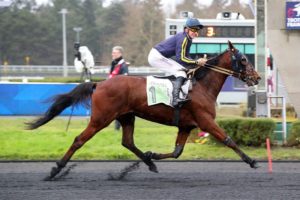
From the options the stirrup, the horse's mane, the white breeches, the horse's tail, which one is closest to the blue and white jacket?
the white breeches

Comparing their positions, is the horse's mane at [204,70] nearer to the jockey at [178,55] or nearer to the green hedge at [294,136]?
the jockey at [178,55]

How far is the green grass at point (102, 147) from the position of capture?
38.4ft

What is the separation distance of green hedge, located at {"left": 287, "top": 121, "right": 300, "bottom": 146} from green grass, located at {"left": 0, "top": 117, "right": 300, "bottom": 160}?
0.21 m

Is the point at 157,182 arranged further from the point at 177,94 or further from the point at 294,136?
the point at 294,136

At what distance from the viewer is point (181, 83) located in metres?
9.13

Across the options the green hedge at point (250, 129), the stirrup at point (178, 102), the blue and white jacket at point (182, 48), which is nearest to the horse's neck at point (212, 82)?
the blue and white jacket at point (182, 48)

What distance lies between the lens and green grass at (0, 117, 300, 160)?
11.7 metres

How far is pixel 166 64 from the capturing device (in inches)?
375

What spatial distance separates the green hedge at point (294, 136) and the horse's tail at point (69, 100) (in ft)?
15.2

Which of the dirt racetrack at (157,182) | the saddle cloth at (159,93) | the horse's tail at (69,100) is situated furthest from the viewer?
the horse's tail at (69,100)

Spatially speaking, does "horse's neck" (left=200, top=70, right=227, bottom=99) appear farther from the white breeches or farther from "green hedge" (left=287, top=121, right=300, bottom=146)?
"green hedge" (left=287, top=121, right=300, bottom=146)

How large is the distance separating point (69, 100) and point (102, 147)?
3044mm

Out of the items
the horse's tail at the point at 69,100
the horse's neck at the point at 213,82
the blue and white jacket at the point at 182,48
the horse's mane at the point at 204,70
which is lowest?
the horse's tail at the point at 69,100

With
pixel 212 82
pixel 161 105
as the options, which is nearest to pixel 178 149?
pixel 161 105
